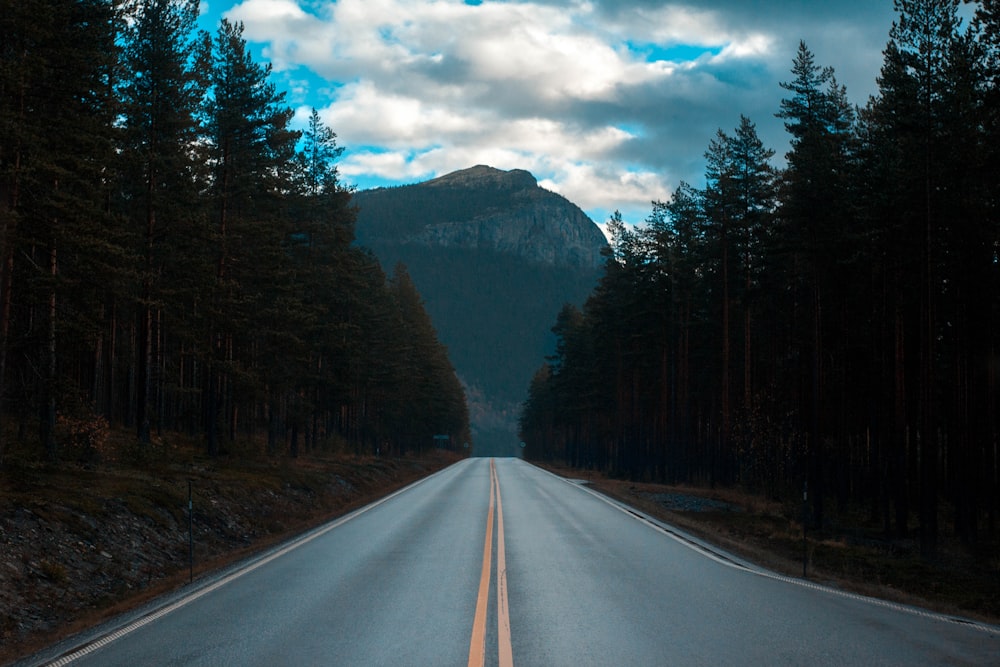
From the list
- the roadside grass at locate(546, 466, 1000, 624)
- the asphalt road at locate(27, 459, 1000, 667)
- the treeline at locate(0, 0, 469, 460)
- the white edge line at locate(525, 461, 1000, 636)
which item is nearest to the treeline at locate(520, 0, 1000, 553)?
the roadside grass at locate(546, 466, 1000, 624)

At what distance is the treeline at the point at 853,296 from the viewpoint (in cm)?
2205

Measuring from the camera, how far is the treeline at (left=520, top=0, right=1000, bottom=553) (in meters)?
22.0

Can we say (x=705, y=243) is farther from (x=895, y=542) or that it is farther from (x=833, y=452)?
(x=895, y=542)

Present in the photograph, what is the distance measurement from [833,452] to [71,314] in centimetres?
3445

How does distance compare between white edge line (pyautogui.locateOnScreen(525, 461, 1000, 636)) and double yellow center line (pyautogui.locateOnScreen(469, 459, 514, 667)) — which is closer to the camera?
double yellow center line (pyautogui.locateOnScreen(469, 459, 514, 667))

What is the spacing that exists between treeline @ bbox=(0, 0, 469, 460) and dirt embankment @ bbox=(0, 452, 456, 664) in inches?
82.2

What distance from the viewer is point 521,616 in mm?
9992

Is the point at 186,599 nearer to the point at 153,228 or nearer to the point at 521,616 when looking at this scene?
the point at 521,616

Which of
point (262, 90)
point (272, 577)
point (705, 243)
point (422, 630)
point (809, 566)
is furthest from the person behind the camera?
point (705, 243)

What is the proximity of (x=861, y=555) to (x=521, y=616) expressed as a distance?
14.0 meters

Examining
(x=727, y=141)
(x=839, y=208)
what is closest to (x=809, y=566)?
(x=839, y=208)

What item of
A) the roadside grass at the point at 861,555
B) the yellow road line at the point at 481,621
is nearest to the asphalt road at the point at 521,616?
the yellow road line at the point at 481,621

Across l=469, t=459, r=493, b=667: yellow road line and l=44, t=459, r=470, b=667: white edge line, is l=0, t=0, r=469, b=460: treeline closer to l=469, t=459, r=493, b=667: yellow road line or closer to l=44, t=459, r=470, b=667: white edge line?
l=44, t=459, r=470, b=667: white edge line

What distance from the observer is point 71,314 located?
19875 mm
